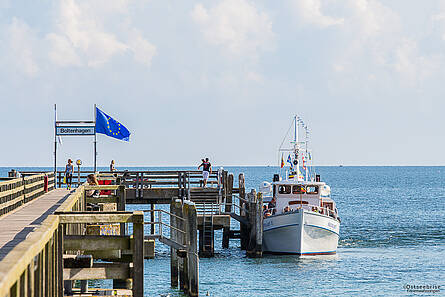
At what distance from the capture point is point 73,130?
32.7 metres

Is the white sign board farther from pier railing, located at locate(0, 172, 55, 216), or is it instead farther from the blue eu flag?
pier railing, located at locate(0, 172, 55, 216)

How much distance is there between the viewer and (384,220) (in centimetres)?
6234

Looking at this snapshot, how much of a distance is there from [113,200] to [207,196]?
1394cm

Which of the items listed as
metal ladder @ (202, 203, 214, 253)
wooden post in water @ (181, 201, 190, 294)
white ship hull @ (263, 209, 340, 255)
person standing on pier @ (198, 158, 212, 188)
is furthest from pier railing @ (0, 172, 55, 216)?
white ship hull @ (263, 209, 340, 255)

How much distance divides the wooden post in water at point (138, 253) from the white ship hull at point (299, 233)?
21418 millimetres

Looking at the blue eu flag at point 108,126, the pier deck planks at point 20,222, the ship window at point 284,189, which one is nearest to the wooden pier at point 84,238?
the pier deck planks at point 20,222

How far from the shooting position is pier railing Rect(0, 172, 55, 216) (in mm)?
15394

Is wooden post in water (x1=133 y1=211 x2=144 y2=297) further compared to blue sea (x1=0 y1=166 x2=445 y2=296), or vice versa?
blue sea (x1=0 y1=166 x2=445 y2=296)

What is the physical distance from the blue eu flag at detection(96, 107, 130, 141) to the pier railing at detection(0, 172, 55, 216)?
7.83 m

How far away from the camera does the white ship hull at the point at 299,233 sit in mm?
32156

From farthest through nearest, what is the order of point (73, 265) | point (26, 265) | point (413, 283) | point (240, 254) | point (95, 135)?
point (240, 254), point (95, 135), point (413, 283), point (73, 265), point (26, 265)

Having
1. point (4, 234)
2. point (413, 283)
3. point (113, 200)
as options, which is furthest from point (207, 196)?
point (4, 234)

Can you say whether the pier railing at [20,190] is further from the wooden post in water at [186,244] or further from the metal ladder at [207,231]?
the metal ladder at [207,231]

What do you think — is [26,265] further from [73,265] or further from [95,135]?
[95,135]
